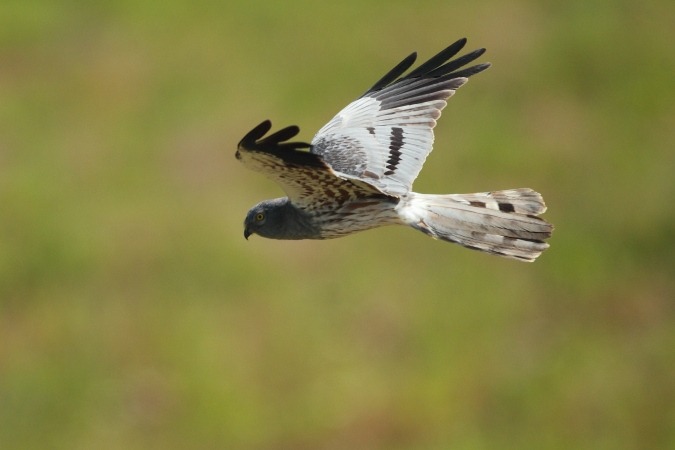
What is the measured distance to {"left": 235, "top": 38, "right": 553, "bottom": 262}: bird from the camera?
827cm

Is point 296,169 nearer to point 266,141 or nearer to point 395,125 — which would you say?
point 266,141

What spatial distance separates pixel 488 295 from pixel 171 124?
785cm

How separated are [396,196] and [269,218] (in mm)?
1096

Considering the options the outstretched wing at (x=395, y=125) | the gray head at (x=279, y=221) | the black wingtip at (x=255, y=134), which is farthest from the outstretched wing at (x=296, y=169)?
the outstretched wing at (x=395, y=125)

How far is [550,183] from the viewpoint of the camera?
2481 centimetres

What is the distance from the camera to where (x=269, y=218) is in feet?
28.7

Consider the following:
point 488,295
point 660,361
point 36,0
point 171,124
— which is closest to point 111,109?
point 171,124

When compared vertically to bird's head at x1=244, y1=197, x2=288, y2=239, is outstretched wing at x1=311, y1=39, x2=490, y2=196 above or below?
above

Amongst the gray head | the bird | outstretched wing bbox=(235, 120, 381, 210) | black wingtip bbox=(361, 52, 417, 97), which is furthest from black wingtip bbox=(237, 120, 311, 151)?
black wingtip bbox=(361, 52, 417, 97)

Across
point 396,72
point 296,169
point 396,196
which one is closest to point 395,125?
point 396,72

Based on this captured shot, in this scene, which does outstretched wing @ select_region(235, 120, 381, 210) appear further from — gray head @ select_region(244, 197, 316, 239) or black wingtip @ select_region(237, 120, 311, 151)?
gray head @ select_region(244, 197, 316, 239)

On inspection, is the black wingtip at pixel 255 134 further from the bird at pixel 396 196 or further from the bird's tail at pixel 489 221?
the bird's tail at pixel 489 221

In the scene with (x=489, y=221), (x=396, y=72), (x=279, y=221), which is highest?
(x=396, y=72)

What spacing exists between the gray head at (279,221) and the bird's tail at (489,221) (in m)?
0.74
